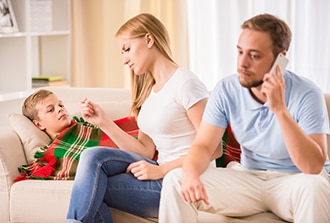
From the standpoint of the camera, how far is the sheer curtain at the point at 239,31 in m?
4.40

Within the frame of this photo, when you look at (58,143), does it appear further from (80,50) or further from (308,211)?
(80,50)

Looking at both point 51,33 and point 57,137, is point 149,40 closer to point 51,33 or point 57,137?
point 57,137

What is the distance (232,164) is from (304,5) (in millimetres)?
2001

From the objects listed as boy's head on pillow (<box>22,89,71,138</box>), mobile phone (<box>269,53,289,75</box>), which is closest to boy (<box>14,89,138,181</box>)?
boy's head on pillow (<box>22,89,71,138</box>)

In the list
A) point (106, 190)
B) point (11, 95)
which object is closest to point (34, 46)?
point (11, 95)

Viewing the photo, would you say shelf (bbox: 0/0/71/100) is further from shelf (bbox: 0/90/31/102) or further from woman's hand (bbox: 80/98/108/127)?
woman's hand (bbox: 80/98/108/127)

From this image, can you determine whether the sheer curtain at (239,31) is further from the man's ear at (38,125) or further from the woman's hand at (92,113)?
the woman's hand at (92,113)

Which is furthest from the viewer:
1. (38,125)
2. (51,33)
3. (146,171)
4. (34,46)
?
(34,46)

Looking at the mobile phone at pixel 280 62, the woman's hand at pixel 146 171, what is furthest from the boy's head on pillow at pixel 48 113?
the mobile phone at pixel 280 62

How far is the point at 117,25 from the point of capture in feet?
16.4

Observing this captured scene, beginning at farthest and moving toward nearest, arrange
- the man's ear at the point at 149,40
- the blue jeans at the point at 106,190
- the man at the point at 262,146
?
the man's ear at the point at 149,40 < the blue jeans at the point at 106,190 < the man at the point at 262,146

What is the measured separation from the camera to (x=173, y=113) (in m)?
2.64

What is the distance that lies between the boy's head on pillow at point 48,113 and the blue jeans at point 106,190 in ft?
1.74

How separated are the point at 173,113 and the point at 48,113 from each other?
2.43 feet
